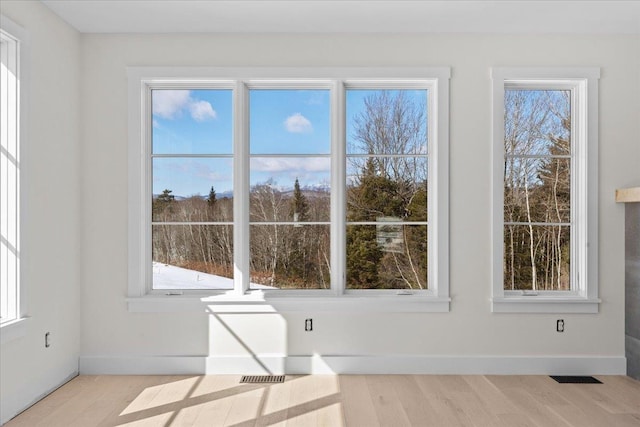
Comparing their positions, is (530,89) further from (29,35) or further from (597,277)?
(29,35)

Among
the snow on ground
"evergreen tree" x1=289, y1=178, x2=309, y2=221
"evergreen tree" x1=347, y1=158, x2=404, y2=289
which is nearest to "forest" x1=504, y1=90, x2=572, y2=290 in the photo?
"evergreen tree" x1=347, y1=158, x2=404, y2=289

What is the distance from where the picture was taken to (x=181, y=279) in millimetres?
4281

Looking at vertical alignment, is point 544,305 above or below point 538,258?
below

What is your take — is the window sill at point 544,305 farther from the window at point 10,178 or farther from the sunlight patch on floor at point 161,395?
the window at point 10,178

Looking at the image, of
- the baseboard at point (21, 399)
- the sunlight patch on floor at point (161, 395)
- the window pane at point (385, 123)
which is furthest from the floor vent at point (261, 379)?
the window pane at point (385, 123)

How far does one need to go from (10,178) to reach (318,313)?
90.9 inches

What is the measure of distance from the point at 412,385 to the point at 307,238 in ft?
4.46

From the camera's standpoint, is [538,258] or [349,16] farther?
[538,258]

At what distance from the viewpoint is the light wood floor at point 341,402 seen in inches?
126

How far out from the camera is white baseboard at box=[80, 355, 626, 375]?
4.12 metres

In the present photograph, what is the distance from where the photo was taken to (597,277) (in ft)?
13.6

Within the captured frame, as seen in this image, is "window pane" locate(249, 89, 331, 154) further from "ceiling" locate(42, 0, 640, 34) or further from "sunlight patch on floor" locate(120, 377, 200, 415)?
"sunlight patch on floor" locate(120, 377, 200, 415)

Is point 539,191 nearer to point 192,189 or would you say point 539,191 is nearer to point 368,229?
point 368,229

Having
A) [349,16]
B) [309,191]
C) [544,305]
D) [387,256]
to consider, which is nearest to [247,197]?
[309,191]
